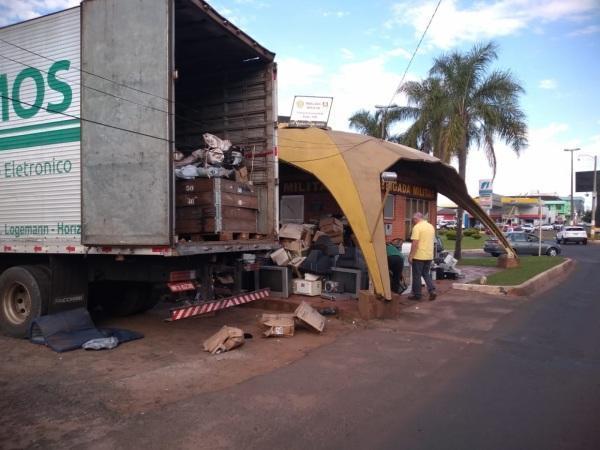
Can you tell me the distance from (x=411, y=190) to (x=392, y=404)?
42.4 feet

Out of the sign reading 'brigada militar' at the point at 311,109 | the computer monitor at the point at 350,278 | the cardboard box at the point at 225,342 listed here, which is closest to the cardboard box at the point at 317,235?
the computer monitor at the point at 350,278

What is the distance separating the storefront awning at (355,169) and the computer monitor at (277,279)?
65.1 inches

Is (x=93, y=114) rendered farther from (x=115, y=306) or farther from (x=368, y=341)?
(x=368, y=341)

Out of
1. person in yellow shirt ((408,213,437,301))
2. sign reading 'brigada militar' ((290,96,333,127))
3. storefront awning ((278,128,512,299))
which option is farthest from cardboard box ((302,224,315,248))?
sign reading 'brigada militar' ((290,96,333,127))

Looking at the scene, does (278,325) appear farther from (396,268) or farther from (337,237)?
(337,237)

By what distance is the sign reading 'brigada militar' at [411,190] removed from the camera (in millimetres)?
15633

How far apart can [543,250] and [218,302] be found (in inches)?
954

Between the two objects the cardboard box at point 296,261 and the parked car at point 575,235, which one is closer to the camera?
the cardboard box at point 296,261

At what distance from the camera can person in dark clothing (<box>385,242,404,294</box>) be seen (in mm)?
10742

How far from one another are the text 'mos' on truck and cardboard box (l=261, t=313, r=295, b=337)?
2.27ft

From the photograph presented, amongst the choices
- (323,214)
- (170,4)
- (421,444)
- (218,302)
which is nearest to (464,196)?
(323,214)

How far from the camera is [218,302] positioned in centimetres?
721

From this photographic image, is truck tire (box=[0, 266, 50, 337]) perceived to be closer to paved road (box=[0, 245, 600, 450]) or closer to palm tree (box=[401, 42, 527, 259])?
paved road (box=[0, 245, 600, 450])

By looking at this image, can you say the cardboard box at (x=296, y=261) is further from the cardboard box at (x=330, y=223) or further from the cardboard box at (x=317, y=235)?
the cardboard box at (x=330, y=223)
